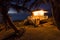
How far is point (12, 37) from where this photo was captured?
3.35m

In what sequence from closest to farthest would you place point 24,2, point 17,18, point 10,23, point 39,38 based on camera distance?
point 24,2, point 39,38, point 10,23, point 17,18

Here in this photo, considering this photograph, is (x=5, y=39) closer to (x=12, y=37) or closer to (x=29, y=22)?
(x=12, y=37)

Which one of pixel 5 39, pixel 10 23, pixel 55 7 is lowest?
pixel 5 39

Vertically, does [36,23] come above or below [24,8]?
below

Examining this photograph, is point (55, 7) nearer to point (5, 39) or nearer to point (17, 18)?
point (5, 39)

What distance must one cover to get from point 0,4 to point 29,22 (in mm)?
2698

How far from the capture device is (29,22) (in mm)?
5223

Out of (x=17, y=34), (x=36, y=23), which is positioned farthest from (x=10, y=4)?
(x=36, y=23)

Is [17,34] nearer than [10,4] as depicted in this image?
No

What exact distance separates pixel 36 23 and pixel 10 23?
1.70 m

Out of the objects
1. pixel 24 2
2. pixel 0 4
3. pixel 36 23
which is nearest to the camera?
pixel 0 4

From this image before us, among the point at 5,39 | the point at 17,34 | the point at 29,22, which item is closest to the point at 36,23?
the point at 29,22

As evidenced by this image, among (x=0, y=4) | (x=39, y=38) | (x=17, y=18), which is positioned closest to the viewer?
(x=0, y=4)

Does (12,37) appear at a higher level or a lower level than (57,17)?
lower
